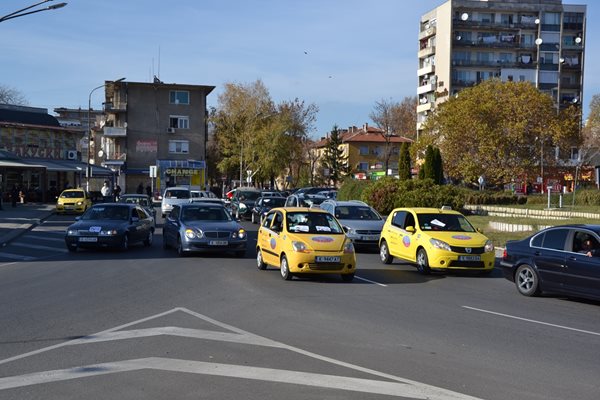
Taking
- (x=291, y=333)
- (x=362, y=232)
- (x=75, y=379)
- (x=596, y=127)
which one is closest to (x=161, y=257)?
(x=362, y=232)

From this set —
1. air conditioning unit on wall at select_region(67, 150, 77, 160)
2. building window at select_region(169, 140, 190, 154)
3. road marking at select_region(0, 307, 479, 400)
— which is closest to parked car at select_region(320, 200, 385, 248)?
road marking at select_region(0, 307, 479, 400)

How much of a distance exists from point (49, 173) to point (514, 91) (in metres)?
38.5

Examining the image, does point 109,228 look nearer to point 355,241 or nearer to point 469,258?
point 355,241

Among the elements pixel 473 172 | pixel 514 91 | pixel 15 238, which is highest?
pixel 514 91

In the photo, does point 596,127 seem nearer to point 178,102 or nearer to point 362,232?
point 178,102

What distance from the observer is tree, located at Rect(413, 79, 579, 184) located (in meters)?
45.8

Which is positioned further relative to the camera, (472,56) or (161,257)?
(472,56)

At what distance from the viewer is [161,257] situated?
62.7 feet

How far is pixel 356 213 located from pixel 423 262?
703 cm

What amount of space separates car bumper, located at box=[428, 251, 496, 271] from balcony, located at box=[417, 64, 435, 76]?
6753 cm

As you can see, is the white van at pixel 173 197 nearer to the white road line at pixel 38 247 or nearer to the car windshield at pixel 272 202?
the car windshield at pixel 272 202

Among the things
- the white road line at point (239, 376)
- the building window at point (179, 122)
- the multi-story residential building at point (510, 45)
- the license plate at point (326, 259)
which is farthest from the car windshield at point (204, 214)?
the multi-story residential building at point (510, 45)

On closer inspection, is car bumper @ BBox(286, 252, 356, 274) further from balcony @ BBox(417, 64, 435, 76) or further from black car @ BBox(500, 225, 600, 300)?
balcony @ BBox(417, 64, 435, 76)

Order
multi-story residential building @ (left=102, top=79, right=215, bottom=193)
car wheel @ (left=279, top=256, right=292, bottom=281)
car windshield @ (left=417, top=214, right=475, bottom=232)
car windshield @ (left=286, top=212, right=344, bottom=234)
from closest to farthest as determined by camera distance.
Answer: car wheel @ (left=279, top=256, right=292, bottom=281) → car windshield @ (left=286, top=212, right=344, bottom=234) → car windshield @ (left=417, top=214, right=475, bottom=232) → multi-story residential building @ (left=102, top=79, right=215, bottom=193)
